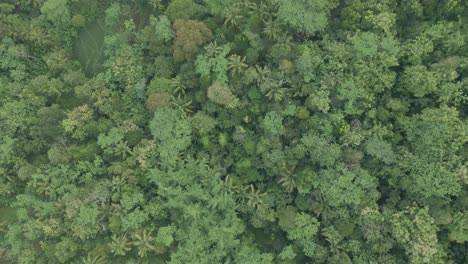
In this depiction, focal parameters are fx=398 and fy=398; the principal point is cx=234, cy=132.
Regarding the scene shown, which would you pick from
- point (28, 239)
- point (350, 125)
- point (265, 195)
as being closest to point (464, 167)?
point (350, 125)

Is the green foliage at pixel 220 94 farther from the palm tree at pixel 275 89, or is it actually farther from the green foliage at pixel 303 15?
the green foliage at pixel 303 15

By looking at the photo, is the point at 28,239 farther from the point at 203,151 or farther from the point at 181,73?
the point at 181,73

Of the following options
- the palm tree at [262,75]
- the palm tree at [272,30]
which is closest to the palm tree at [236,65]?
the palm tree at [262,75]

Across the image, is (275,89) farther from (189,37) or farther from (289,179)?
(189,37)

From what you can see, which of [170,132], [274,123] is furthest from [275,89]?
[170,132]

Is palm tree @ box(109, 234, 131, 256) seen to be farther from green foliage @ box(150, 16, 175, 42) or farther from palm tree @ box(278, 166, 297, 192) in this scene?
green foliage @ box(150, 16, 175, 42)

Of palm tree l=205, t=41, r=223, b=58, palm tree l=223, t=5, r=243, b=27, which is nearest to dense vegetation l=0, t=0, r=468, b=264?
palm tree l=205, t=41, r=223, b=58
